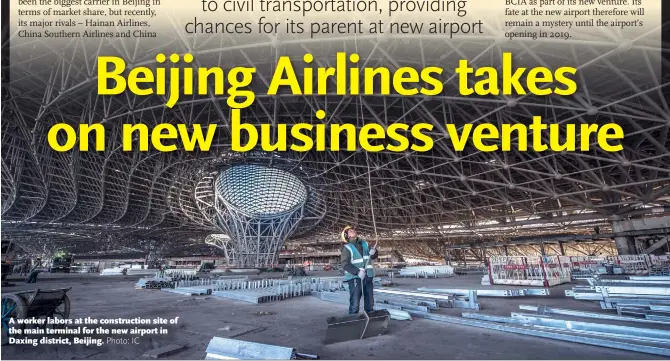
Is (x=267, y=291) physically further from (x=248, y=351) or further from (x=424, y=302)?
(x=248, y=351)

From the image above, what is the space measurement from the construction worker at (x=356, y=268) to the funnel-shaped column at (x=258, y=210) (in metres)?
35.4

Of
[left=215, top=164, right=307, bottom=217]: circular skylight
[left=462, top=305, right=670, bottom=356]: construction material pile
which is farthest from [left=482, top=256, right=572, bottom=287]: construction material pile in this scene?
[left=215, top=164, right=307, bottom=217]: circular skylight

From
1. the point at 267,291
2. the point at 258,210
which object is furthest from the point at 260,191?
the point at 267,291

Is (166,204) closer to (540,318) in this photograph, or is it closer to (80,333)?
(80,333)

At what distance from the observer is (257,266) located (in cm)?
4275

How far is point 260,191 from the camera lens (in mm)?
43688

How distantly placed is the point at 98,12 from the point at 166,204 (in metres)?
38.0

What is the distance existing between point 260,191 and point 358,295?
39.5 m

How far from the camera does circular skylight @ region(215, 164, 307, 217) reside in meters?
41.1

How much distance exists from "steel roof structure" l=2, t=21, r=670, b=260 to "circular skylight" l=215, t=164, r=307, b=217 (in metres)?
2.07

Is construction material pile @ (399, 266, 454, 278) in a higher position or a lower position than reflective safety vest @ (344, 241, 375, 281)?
lower

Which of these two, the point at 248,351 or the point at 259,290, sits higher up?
the point at 248,351

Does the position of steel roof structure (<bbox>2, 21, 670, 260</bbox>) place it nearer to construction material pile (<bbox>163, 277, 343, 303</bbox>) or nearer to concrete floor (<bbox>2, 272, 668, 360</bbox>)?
concrete floor (<bbox>2, 272, 668, 360</bbox>)

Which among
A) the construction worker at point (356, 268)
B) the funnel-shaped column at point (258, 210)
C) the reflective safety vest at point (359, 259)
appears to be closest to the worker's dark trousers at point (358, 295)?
the construction worker at point (356, 268)
